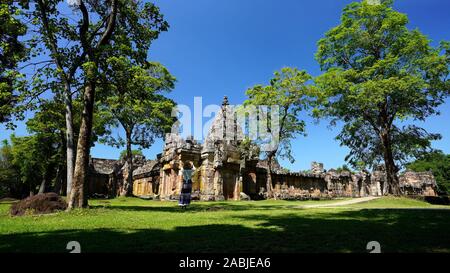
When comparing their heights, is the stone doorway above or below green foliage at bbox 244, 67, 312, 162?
below

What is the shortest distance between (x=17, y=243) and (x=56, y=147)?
34.2 metres

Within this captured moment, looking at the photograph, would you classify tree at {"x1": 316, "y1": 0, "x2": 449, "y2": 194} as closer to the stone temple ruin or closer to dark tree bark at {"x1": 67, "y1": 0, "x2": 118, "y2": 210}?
the stone temple ruin

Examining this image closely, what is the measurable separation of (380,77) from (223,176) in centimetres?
1515

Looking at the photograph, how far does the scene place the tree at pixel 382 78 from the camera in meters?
23.9

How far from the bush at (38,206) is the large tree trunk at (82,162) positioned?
0.52 meters

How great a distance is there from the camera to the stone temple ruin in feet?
84.0

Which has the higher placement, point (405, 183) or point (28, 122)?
point (28, 122)

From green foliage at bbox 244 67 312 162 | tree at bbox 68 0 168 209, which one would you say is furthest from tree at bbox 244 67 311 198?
tree at bbox 68 0 168 209

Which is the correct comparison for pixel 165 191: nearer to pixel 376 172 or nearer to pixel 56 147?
pixel 56 147

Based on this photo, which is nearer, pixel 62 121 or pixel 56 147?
pixel 62 121

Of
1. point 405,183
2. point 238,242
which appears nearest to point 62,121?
point 238,242

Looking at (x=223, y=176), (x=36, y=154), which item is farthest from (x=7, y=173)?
(x=223, y=176)

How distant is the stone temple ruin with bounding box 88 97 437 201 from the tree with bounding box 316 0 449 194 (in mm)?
9210

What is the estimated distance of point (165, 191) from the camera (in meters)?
27.7
